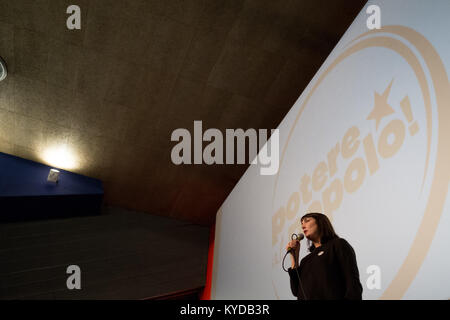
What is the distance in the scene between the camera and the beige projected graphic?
53.9 inches

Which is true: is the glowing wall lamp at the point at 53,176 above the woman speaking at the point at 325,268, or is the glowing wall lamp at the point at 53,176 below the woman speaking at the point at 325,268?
above

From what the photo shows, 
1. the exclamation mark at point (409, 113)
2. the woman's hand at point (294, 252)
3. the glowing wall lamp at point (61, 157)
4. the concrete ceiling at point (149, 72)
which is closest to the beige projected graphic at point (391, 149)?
the exclamation mark at point (409, 113)

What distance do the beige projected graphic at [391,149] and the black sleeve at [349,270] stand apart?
13 cm

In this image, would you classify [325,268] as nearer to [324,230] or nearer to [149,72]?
[324,230]

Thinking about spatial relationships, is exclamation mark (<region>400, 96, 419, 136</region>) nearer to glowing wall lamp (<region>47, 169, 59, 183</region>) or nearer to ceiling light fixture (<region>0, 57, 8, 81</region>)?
ceiling light fixture (<region>0, 57, 8, 81</region>)

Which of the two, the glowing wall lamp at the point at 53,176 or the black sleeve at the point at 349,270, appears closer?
the black sleeve at the point at 349,270

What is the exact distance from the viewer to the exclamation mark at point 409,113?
1588mm

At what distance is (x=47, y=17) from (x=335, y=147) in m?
2.85

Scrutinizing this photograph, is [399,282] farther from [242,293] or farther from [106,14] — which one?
[106,14]

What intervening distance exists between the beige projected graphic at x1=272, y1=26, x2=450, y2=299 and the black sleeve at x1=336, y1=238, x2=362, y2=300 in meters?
0.13

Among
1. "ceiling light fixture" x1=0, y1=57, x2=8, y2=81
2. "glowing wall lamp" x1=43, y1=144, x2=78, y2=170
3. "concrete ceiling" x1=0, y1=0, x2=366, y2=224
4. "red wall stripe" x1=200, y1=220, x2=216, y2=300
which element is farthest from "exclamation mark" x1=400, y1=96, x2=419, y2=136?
"glowing wall lamp" x1=43, y1=144, x2=78, y2=170

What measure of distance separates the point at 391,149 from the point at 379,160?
0.09 meters

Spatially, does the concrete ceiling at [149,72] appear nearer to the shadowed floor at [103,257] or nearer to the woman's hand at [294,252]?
the shadowed floor at [103,257]

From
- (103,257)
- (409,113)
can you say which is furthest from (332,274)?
(103,257)
